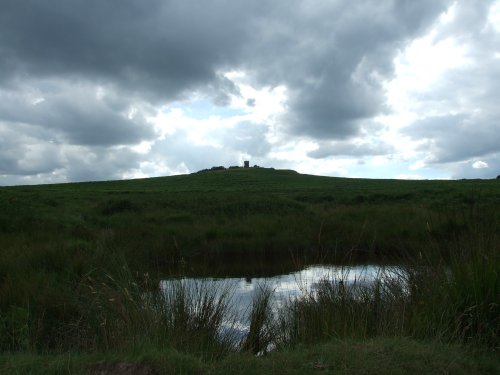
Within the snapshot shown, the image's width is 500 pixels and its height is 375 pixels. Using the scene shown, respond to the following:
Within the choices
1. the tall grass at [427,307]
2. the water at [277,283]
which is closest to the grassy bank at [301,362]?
the tall grass at [427,307]

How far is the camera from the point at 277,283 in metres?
11.7

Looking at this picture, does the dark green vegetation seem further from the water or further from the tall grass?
the water

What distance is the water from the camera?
6859mm

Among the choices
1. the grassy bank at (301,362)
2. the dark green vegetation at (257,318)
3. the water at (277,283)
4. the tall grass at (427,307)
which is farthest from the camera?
the water at (277,283)

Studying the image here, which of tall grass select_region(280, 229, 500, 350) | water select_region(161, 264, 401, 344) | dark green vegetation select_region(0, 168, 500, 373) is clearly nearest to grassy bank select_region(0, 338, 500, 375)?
dark green vegetation select_region(0, 168, 500, 373)

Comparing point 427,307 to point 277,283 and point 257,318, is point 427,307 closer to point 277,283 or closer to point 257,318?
point 257,318

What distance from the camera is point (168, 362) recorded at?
4.38 m

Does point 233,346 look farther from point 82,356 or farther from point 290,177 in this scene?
point 290,177

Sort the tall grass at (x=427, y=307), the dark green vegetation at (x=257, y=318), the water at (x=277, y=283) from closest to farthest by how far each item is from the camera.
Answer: the dark green vegetation at (x=257, y=318) → the tall grass at (x=427, y=307) → the water at (x=277, y=283)

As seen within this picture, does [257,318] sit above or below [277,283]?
above

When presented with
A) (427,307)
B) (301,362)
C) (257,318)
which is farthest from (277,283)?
(301,362)

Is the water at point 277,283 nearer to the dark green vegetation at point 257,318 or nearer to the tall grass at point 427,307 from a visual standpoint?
the dark green vegetation at point 257,318

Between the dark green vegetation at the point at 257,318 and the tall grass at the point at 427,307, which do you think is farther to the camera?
the tall grass at the point at 427,307

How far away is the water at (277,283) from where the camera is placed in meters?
6.86
